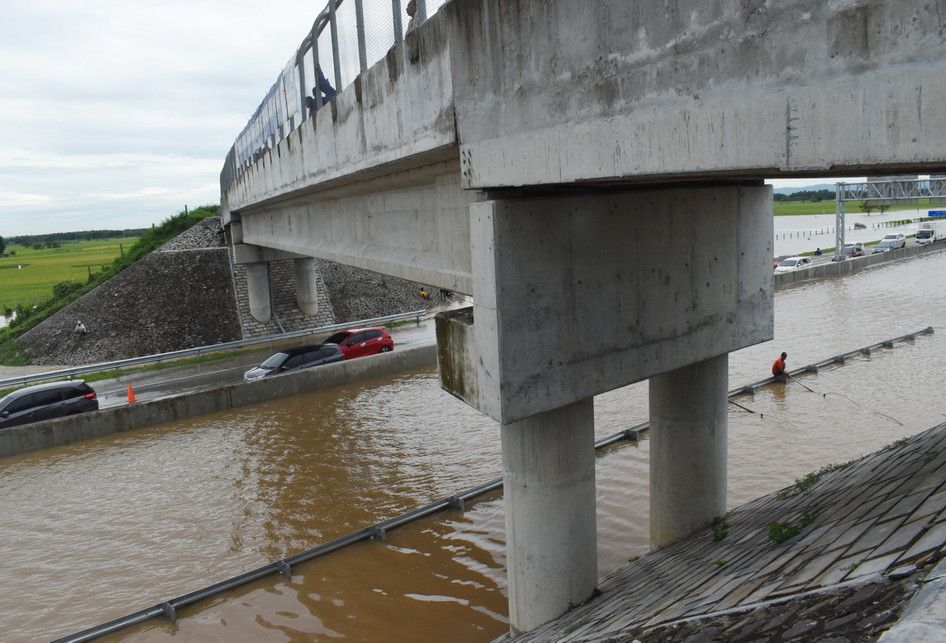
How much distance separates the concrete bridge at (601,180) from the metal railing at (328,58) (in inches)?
19.2

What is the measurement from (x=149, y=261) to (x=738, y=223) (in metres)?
33.2

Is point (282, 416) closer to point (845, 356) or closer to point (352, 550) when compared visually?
point (352, 550)

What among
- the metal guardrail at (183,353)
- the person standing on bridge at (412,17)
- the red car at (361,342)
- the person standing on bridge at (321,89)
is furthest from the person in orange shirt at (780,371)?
the metal guardrail at (183,353)

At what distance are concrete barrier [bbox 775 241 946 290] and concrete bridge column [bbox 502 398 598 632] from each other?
1279 inches

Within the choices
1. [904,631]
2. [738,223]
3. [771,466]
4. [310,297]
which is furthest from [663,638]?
[310,297]

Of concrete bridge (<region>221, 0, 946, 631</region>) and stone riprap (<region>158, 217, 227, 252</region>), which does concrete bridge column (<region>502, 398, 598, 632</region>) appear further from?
stone riprap (<region>158, 217, 227, 252</region>)

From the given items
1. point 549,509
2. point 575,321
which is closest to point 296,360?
point 549,509

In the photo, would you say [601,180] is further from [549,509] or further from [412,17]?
[412,17]

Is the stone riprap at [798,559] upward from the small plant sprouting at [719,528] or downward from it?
upward

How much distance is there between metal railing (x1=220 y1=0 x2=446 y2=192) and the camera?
8.69 m

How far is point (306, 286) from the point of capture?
33.6m

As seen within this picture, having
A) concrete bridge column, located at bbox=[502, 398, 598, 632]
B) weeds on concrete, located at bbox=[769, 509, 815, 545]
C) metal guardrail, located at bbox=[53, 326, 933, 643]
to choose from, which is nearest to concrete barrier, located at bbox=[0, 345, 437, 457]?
metal guardrail, located at bbox=[53, 326, 933, 643]

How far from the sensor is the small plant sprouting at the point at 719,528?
8.27m

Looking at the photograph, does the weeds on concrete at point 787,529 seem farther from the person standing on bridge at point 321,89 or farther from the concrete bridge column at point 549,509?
the person standing on bridge at point 321,89
